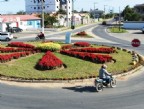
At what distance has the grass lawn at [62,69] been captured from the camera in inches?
884

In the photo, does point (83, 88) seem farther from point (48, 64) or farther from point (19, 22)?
point (19, 22)

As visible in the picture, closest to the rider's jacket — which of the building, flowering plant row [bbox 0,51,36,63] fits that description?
flowering plant row [bbox 0,51,36,63]

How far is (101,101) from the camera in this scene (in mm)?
16969

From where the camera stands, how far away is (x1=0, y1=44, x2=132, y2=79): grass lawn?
22444 millimetres

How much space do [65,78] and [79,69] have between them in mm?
2974

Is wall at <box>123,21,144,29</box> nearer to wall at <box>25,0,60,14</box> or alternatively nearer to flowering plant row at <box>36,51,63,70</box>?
wall at <box>25,0,60,14</box>

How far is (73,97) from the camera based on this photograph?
1770cm

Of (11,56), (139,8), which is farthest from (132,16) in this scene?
(11,56)

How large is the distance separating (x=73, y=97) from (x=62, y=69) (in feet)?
21.5

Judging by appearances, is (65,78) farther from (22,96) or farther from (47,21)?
(47,21)

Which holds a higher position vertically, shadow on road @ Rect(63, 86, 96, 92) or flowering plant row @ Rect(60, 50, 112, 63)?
flowering plant row @ Rect(60, 50, 112, 63)

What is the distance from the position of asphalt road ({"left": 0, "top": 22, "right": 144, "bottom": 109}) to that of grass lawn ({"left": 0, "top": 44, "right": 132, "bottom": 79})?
244cm

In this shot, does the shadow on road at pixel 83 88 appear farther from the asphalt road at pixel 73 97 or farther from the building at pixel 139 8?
the building at pixel 139 8

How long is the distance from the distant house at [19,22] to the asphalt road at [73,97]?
5097 cm
